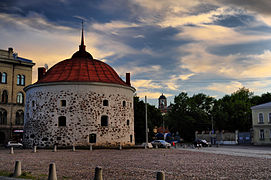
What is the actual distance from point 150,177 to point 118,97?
99.9 feet

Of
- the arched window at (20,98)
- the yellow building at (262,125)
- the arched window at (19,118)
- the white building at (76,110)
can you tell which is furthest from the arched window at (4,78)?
the yellow building at (262,125)

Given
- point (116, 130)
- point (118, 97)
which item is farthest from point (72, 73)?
point (116, 130)

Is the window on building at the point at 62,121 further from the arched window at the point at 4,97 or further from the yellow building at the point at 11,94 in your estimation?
the arched window at the point at 4,97

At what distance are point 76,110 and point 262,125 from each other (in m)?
35.3

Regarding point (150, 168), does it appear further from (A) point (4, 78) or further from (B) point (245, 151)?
(A) point (4, 78)

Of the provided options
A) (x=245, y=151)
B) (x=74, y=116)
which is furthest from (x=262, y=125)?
(x=74, y=116)

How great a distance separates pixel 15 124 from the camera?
58031 mm

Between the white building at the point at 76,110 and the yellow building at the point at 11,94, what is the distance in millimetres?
18314

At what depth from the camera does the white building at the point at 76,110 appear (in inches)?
1494

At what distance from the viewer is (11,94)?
2312 inches

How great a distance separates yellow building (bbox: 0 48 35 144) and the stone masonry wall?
734 inches

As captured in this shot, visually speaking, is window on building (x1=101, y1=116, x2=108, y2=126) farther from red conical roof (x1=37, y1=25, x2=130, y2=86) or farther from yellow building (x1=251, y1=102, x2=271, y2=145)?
yellow building (x1=251, y1=102, x2=271, y2=145)

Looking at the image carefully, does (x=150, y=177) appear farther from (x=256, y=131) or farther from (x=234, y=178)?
(x=256, y=131)

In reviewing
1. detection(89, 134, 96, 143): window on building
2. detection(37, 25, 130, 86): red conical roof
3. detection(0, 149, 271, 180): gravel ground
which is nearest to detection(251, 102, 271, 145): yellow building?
detection(37, 25, 130, 86): red conical roof
